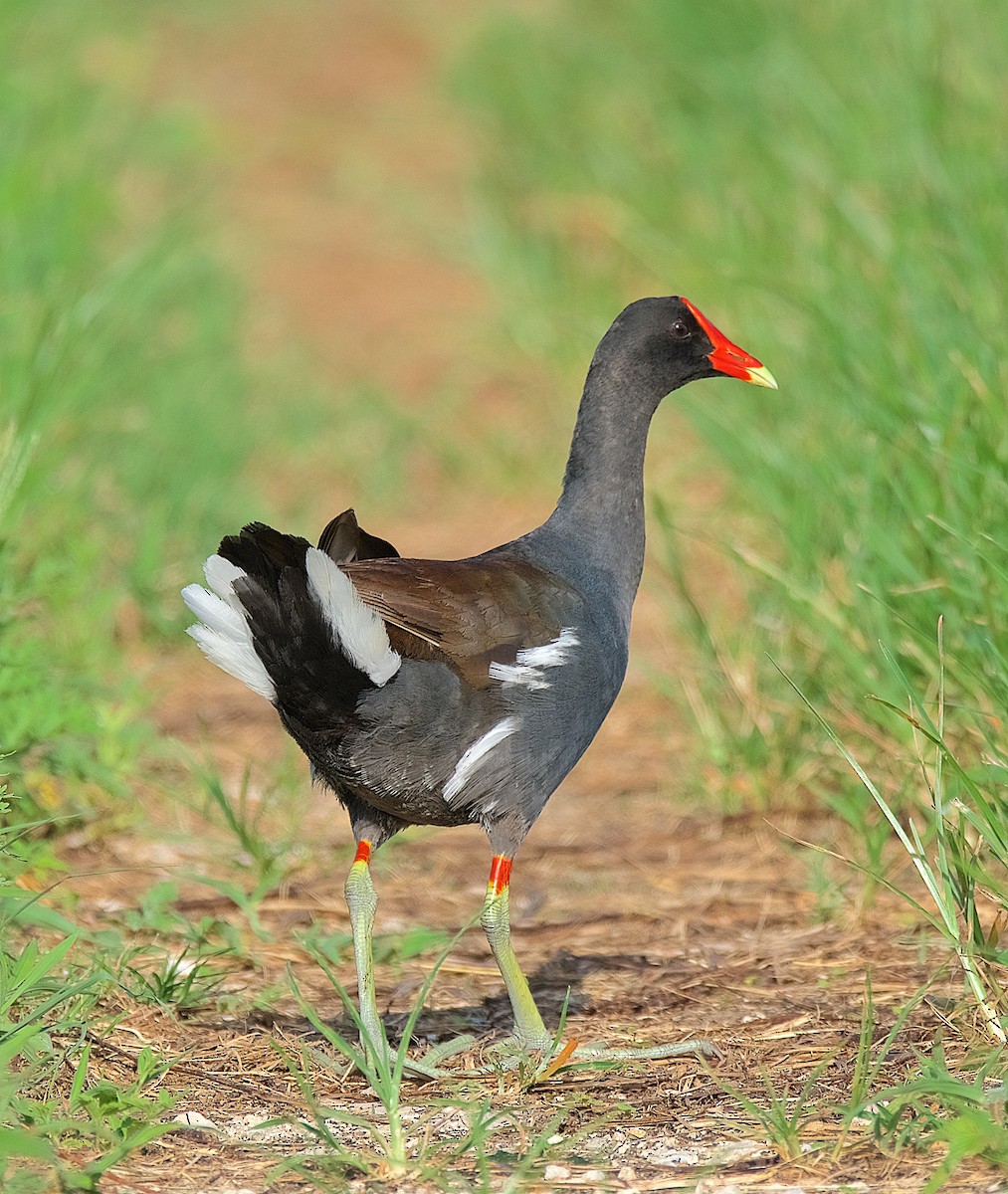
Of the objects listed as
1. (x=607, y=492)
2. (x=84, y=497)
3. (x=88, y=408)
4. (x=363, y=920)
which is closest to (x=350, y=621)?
(x=363, y=920)

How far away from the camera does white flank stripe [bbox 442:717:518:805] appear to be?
301 cm

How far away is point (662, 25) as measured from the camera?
29.9 feet

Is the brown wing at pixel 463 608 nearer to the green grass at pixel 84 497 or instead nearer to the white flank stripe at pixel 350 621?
the white flank stripe at pixel 350 621

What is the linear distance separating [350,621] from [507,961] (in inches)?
27.9

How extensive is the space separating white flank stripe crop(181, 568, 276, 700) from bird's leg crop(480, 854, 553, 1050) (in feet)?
1.76

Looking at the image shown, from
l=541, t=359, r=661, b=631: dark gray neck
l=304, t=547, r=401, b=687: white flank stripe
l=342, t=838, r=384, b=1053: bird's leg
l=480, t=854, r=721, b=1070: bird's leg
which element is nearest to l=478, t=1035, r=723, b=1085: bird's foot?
l=480, t=854, r=721, b=1070: bird's leg

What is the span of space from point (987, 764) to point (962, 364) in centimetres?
103

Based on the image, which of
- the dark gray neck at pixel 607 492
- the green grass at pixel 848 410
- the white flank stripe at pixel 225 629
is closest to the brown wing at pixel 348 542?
the white flank stripe at pixel 225 629

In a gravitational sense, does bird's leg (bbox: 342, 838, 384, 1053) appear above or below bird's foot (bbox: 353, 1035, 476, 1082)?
above

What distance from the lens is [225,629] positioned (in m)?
2.85

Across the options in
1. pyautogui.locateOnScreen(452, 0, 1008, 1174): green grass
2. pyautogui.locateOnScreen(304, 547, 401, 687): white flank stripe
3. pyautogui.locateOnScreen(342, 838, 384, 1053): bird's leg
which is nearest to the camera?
pyautogui.locateOnScreen(304, 547, 401, 687): white flank stripe

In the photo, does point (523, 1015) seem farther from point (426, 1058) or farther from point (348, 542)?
point (348, 542)

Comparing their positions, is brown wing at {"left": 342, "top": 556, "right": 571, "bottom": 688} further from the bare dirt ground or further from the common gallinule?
the bare dirt ground

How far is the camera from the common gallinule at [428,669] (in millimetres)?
2783
